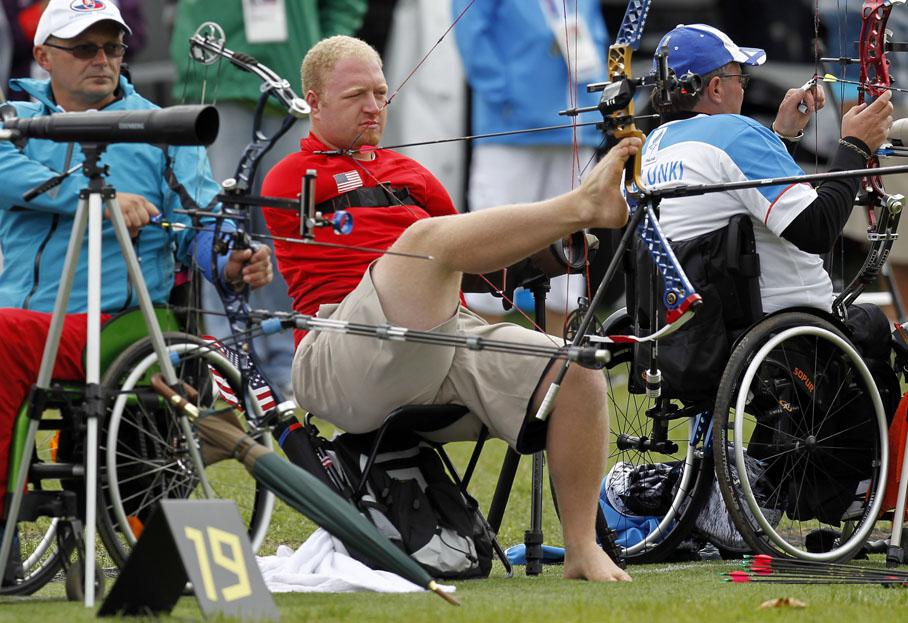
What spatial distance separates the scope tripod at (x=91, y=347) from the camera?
151 inches

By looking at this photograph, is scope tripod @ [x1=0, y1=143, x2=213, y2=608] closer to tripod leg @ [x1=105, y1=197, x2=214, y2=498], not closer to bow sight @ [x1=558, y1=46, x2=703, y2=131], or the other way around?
tripod leg @ [x1=105, y1=197, x2=214, y2=498]

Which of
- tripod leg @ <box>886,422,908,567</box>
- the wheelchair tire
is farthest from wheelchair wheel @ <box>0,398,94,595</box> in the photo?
tripod leg @ <box>886,422,908,567</box>

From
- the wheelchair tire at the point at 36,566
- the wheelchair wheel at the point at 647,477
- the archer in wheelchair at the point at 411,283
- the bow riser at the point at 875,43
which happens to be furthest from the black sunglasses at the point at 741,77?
the wheelchair tire at the point at 36,566

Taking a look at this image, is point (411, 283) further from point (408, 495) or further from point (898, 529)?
point (898, 529)

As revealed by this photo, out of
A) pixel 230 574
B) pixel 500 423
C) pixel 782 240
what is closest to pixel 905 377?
pixel 782 240

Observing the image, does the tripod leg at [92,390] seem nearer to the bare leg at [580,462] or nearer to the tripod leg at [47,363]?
the tripod leg at [47,363]

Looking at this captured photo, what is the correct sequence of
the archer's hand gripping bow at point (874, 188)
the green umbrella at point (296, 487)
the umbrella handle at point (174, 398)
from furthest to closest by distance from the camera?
the archer's hand gripping bow at point (874, 188) < the umbrella handle at point (174, 398) < the green umbrella at point (296, 487)

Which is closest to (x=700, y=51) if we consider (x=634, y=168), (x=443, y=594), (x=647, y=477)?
(x=634, y=168)

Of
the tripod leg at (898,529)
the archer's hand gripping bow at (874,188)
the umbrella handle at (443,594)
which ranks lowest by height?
the tripod leg at (898,529)

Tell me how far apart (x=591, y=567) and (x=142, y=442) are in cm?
116

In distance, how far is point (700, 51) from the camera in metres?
5.30

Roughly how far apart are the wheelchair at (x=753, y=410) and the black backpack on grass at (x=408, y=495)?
1.95 ft

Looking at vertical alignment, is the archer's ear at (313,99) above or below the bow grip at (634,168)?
above

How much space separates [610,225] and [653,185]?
1026 millimetres
